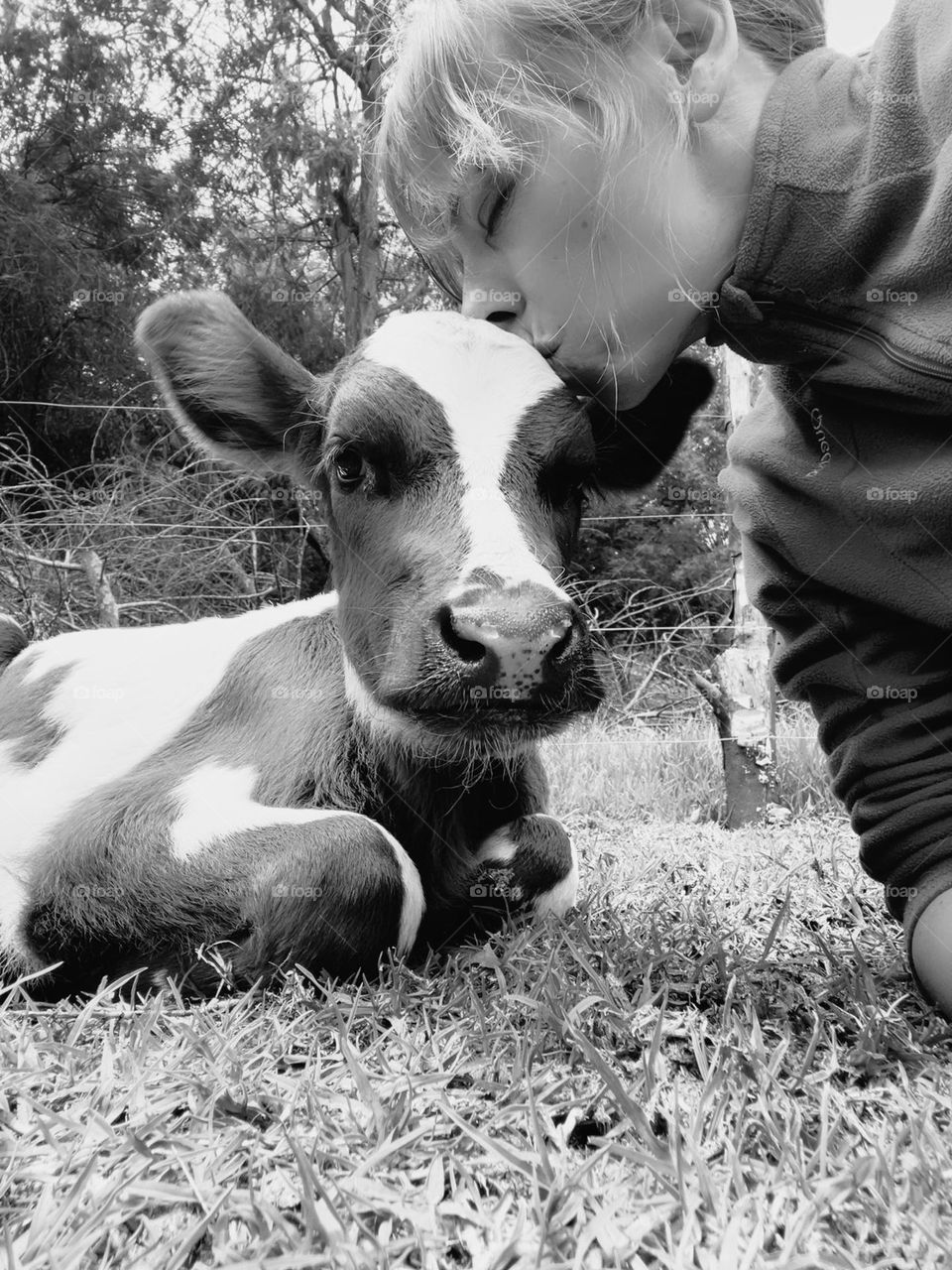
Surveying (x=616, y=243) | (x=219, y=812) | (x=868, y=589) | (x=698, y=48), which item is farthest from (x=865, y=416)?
(x=219, y=812)

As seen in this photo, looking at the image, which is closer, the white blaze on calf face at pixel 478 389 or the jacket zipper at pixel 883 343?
the jacket zipper at pixel 883 343

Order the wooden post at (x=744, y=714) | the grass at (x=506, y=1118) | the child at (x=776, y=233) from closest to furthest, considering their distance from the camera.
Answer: the grass at (x=506, y=1118) → the child at (x=776, y=233) → the wooden post at (x=744, y=714)

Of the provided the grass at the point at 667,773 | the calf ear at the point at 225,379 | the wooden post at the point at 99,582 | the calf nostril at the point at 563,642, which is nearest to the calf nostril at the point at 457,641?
the calf nostril at the point at 563,642

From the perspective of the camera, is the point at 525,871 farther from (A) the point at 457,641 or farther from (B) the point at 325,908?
(A) the point at 457,641

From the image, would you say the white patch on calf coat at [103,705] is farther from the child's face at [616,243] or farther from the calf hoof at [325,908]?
the child's face at [616,243]

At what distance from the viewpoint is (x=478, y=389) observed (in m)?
2.17

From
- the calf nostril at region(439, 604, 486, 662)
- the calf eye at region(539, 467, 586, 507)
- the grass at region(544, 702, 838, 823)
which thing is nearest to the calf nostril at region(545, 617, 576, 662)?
the calf nostril at region(439, 604, 486, 662)

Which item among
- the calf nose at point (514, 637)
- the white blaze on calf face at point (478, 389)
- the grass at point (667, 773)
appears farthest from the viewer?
the grass at point (667, 773)

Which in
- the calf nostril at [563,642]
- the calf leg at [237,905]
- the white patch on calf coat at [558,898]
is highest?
the calf nostril at [563,642]

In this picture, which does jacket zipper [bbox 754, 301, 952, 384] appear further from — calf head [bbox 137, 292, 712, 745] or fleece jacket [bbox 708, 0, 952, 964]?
calf head [bbox 137, 292, 712, 745]

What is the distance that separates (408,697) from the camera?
192 centimetres

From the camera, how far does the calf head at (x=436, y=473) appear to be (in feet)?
5.98

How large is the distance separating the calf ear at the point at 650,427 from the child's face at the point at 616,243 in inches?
16.0

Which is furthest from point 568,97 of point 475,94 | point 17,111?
point 17,111
